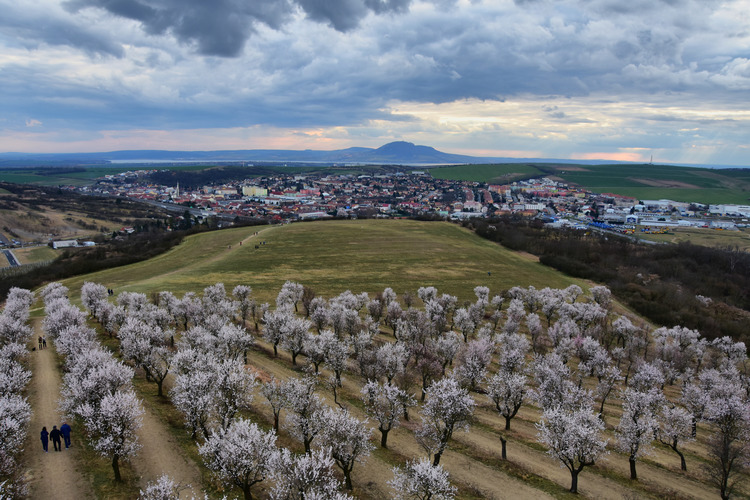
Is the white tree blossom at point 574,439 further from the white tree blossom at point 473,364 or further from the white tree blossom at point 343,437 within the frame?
the white tree blossom at point 343,437

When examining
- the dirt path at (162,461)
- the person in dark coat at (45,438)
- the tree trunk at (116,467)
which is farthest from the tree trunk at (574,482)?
the person in dark coat at (45,438)

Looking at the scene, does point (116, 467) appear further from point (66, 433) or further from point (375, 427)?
point (375, 427)

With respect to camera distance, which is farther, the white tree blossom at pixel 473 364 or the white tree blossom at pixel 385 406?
the white tree blossom at pixel 473 364

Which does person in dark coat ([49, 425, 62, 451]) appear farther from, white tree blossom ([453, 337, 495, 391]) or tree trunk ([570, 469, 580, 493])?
tree trunk ([570, 469, 580, 493])

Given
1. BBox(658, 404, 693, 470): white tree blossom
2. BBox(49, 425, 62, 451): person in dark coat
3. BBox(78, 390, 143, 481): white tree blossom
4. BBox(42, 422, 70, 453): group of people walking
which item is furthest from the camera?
BBox(658, 404, 693, 470): white tree blossom

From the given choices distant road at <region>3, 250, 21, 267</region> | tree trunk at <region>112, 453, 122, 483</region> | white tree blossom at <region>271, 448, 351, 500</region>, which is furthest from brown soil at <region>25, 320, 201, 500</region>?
distant road at <region>3, 250, 21, 267</region>

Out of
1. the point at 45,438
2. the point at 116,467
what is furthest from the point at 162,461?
the point at 45,438
